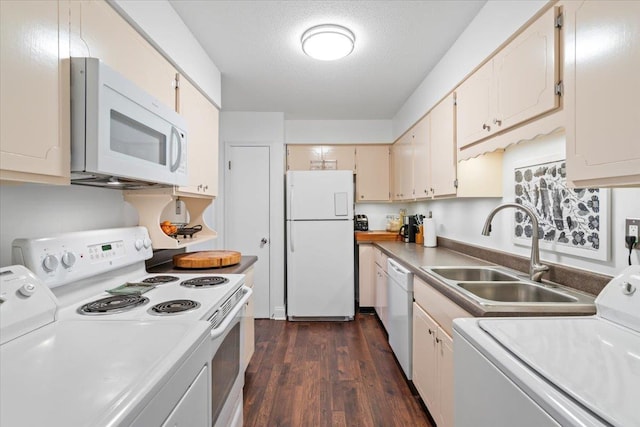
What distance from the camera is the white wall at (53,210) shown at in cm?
108

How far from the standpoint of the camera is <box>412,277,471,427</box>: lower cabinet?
4.76 feet

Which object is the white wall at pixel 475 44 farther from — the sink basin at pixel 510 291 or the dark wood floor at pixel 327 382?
the dark wood floor at pixel 327 382

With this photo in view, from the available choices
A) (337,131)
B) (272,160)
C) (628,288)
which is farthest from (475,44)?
(272,160)

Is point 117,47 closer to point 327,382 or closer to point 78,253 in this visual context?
point 78,253

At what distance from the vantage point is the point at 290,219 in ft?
11.4

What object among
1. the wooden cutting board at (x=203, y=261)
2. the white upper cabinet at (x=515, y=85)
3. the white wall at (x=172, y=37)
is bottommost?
the wooden cutting board at (x=203, y=261)

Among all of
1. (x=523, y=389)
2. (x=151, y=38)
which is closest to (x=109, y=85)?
(x=151, y=38)

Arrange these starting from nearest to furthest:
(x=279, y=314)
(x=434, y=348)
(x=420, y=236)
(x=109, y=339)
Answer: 1. (x=109, y=339)
2. (x=434, y=348)
3. (x=420, y=236)
4. (x=279, y=314)

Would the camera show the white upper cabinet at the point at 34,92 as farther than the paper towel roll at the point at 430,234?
No

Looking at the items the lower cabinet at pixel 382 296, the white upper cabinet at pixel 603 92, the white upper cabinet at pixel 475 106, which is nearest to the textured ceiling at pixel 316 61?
the white upper cabinet at pixel 475 106

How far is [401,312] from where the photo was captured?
2.24 meters

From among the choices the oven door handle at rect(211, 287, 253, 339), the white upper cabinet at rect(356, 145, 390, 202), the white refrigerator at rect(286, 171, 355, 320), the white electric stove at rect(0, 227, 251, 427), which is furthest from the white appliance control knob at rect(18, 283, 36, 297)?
the white upper cabinet at rect(356, 145, 390, 202)

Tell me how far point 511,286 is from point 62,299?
2033 mm

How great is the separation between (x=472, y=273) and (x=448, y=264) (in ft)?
0.50
